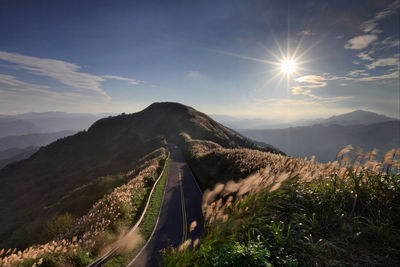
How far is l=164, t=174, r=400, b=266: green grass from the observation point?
2.39 metres

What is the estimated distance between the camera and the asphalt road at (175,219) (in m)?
8.89

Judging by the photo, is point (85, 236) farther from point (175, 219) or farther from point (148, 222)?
point (175, 219)

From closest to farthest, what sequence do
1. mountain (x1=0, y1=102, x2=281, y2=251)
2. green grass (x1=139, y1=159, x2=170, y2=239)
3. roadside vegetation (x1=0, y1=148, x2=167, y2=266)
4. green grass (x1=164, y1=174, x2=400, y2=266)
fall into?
green grass (x1=164, y1=174, x2=400, y2=266)
roadside vegetation (x1=0, y1=148, x2=167, y2=266)
green grass (x1=139, y1=159, x2=170, y2=239)
mountain (x1=0, y1=102, x2=281, y2=251)

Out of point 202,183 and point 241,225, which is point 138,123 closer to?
point 202,183

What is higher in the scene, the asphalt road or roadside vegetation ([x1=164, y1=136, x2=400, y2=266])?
roadside vegetation ([x1=164, y1=136, x2=400, y2=266])

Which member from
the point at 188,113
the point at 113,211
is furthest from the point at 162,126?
the point at 113,211

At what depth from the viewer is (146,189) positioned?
16.6 meters

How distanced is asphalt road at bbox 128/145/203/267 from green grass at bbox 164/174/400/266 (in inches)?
119

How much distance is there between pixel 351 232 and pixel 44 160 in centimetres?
10232

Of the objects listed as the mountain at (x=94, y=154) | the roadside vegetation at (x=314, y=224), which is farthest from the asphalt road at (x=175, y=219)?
the mountain at (x=94, y=154)

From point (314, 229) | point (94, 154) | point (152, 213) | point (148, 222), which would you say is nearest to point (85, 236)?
point (148, 222)

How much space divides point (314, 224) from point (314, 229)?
10 cm

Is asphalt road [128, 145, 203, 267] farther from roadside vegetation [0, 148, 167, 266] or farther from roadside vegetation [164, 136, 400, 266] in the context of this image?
roadside vegetation [164, 136, 400, 266]

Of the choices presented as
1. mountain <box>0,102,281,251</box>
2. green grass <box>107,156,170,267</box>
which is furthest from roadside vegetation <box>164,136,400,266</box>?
mountain <box>0,102,281,251</box>
